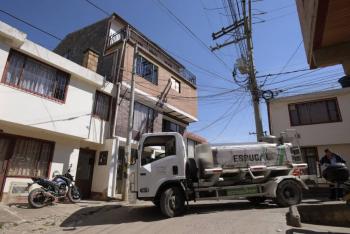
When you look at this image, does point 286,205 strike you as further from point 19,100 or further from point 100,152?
point 19,100

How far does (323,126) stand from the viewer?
52.6 ft

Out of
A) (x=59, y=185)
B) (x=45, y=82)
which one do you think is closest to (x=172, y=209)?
(x=59, y=185)

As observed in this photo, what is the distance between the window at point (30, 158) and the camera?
1084 centimetres

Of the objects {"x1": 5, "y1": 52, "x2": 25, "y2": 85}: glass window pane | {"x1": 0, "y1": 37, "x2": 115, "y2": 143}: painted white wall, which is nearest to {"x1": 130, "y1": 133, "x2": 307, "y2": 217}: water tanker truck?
{"x1": 0, "y1": 37, "x2": 115, "y2": 143}: painted white wall

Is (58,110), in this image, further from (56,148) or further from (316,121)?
(316,121)

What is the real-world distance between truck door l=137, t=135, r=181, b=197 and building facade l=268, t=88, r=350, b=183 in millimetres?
9835

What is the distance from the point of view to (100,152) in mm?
14578

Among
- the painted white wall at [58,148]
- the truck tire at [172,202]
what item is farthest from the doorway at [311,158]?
the painted white wall at [58,148]

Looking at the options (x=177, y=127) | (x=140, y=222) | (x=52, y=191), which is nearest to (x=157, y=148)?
(x=140, y=222)

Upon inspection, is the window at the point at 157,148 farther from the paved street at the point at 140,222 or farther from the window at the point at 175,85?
the window at the point at 175,85

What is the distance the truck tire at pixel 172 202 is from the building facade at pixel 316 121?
32.9 feet

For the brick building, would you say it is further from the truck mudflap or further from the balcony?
the truck mudflap

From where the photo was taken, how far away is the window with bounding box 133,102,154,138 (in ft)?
55.0

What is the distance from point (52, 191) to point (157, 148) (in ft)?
16.2
